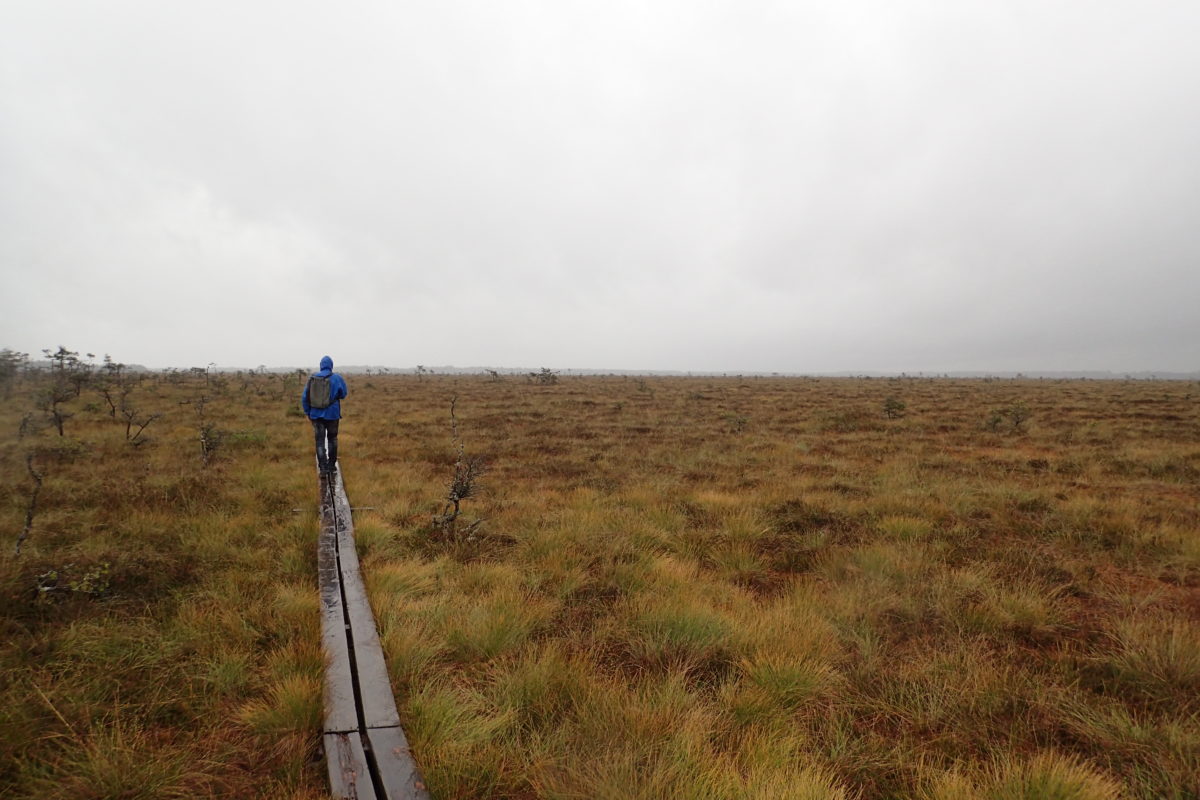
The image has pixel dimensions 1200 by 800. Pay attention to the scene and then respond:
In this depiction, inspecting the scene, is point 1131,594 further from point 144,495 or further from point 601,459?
point 144,495

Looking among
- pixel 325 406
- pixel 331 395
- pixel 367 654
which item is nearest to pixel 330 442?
pixel 325 406

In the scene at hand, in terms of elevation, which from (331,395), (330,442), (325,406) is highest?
(331,395)

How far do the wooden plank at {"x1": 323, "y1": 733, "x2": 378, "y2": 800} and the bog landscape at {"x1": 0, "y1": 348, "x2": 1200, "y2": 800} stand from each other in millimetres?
101


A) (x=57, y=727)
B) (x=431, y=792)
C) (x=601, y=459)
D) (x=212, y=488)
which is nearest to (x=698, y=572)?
(x=431, y=792)

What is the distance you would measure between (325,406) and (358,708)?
24.3ft

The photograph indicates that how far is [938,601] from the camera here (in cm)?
489

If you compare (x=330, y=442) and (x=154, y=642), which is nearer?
(x=154, y=642)

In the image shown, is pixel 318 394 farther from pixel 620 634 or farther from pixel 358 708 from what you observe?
pixel 620 634

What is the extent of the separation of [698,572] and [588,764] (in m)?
3.46

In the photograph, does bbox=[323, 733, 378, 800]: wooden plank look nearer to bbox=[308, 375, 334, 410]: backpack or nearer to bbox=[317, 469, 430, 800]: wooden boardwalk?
bbox=[317, 469, 430, 800]: wooden boardwalk

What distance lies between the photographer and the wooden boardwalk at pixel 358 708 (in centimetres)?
258

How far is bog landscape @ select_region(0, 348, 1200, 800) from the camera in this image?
2.71 meters

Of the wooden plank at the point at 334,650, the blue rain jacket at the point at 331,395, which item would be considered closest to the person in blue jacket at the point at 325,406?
the blue rain jacket at the point at 331,395

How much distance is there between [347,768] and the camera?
104 inches
